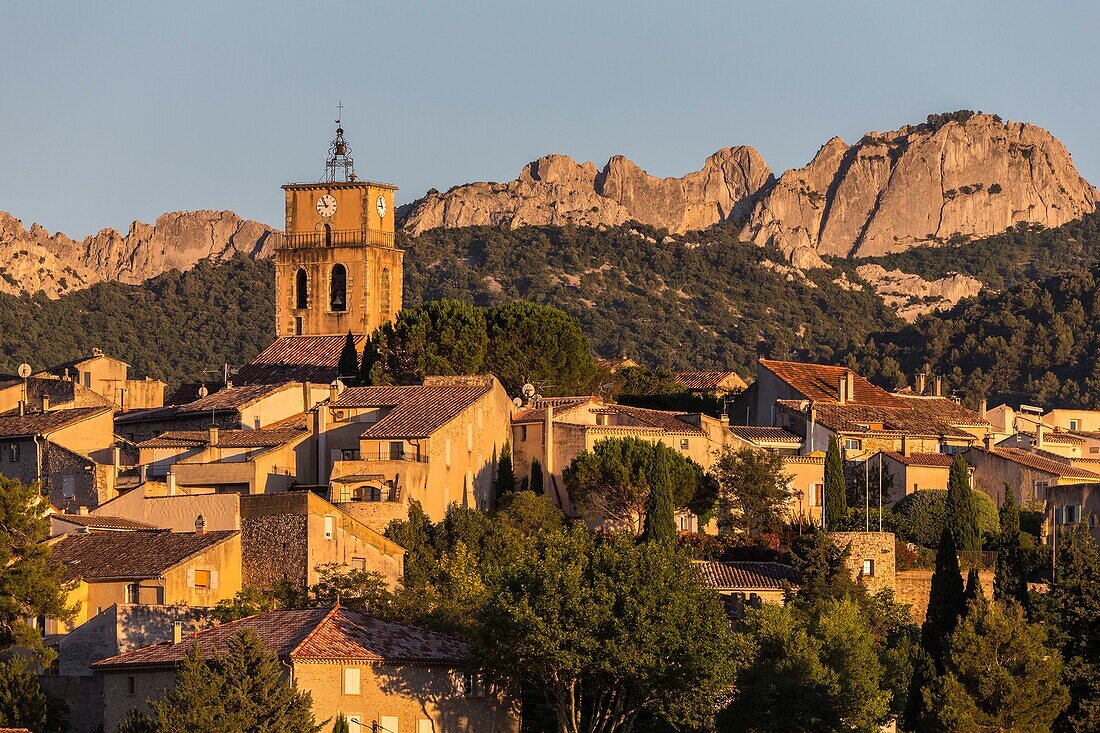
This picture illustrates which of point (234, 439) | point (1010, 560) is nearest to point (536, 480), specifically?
point (234, 439)

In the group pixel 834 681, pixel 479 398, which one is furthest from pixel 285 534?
pixel 834 681

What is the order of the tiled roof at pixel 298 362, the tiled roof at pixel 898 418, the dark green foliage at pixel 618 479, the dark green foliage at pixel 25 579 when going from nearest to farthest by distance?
1. the dark green foliage at pixel 25 579
2. the dark green foliage at pixel 618 479
3. the tiled roof at pixel 898 418
4. the tiled roof at pixel 298 362

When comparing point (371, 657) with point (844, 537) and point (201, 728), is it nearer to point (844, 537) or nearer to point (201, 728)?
point (201, 728)

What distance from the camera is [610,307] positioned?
477ft

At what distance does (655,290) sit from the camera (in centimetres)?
15000

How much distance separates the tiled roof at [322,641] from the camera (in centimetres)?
4684

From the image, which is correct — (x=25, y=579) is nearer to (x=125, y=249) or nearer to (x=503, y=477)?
(x=503, y=477)

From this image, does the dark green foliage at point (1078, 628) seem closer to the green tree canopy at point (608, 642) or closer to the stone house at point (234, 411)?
the green tree canopy at point (608, 642)

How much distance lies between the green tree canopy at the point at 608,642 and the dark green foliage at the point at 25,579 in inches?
392

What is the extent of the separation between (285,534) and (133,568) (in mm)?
4517

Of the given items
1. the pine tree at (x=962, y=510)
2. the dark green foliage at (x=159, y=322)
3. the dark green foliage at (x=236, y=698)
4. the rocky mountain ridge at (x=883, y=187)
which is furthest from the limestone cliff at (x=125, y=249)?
the dark green foliage at (x=236, y=698)

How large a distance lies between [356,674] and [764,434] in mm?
29339

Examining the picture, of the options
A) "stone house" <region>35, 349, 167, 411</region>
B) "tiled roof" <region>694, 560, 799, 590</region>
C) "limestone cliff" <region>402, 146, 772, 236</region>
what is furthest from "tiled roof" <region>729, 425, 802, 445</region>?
"limestone cliff" <region>402, 146, 772, 236</region>

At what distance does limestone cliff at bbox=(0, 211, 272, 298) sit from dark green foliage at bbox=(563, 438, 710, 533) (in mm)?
82471
